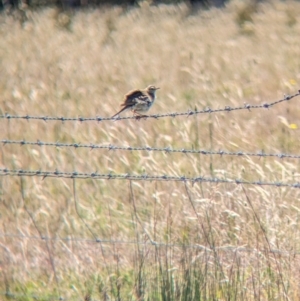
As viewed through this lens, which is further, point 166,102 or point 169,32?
point 169,32

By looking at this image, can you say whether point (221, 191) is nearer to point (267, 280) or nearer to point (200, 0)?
point (267, 280)

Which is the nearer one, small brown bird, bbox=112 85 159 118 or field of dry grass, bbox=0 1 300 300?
field of dry grass, bbox=0 1 300 300

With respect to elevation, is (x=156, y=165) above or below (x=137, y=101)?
below

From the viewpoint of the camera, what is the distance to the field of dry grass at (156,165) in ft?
18.1

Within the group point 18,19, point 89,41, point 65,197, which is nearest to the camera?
point 65,197

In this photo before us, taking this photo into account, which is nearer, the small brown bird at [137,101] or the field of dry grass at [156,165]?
the field of dry grass at [156,165]

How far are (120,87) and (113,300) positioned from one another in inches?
249

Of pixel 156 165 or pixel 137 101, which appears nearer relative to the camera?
pixel 137 101

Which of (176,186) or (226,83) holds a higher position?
(226,83)

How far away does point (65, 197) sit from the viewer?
25.3 ft

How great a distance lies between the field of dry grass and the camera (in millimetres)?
5527

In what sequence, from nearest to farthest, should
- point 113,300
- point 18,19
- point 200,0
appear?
point 113,300
point 18,19
point 200,0

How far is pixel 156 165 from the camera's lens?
306 inches

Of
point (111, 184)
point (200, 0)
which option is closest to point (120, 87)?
point (111, 184)
